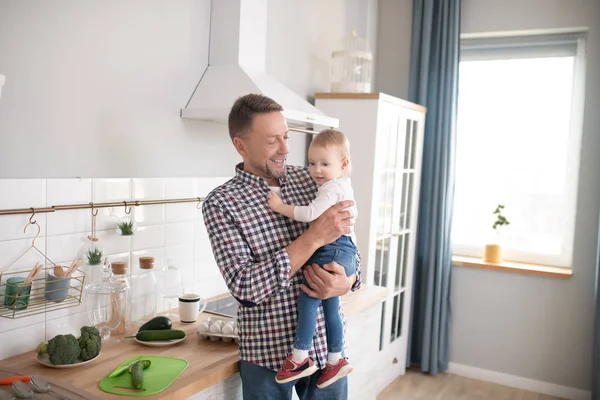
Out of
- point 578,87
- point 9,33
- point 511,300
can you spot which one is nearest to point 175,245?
point 9,33

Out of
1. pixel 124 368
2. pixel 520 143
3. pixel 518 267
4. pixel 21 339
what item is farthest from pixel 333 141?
pixel 520 143

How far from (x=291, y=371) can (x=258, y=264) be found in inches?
13.7

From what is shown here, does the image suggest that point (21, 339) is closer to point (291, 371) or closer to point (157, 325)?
point (157, 325)

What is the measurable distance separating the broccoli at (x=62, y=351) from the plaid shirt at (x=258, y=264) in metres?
0.50

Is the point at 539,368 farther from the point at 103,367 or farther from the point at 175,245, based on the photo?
the point at 103,367

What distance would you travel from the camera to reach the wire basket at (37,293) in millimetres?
1687

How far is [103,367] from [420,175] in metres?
2.78

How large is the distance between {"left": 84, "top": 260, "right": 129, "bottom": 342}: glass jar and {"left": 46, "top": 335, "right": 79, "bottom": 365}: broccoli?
0.29 meters

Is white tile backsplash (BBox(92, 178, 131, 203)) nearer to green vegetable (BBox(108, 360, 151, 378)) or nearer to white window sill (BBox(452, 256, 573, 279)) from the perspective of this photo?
green vegetable (BBox(108, 360, 151, 378))

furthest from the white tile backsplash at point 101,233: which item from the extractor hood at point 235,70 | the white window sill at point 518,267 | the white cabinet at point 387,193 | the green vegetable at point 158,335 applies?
the white window sill at point 518,267

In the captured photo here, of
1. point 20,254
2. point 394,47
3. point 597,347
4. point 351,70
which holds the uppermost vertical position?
point 394,47

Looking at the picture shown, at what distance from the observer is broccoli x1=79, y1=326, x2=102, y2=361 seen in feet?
5.63

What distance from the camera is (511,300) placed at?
390 cm

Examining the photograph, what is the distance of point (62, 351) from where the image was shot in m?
1.65
